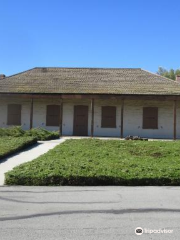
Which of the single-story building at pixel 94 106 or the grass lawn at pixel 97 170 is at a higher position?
the single-story building at pixel 94 106

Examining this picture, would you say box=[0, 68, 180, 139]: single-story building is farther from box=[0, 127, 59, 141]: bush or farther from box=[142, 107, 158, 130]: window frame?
box=[0, 127, 59, 141]: bush

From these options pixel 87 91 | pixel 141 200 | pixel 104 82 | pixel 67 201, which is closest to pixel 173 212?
pixel 141 200

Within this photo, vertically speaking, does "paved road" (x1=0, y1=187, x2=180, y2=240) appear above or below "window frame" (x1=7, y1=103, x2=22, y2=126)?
below

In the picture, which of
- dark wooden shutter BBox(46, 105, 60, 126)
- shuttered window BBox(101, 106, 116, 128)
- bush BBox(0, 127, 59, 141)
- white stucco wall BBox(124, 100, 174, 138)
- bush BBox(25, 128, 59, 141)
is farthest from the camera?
dark wooden shutter BBox(46, 105, 60, 126)

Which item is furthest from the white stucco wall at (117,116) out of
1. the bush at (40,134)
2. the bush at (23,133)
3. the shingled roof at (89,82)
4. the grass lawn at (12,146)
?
the grass lawn at (12,146)

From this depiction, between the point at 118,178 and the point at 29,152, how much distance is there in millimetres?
5486

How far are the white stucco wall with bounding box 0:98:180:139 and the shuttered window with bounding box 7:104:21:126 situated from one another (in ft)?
0.89

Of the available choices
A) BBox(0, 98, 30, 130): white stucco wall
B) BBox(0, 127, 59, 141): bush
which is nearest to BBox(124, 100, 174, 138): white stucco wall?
BBox(0, 127, 59, 141): bush

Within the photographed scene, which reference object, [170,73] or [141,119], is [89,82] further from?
[170,73]

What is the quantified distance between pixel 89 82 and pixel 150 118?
528cm

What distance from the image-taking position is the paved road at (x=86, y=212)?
13.7ft

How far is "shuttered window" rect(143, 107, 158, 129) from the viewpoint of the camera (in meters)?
21.4

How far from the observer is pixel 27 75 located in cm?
2483

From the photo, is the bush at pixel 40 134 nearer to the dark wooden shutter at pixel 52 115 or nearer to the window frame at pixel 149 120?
the dark wooden shutter at pixel 52 115
